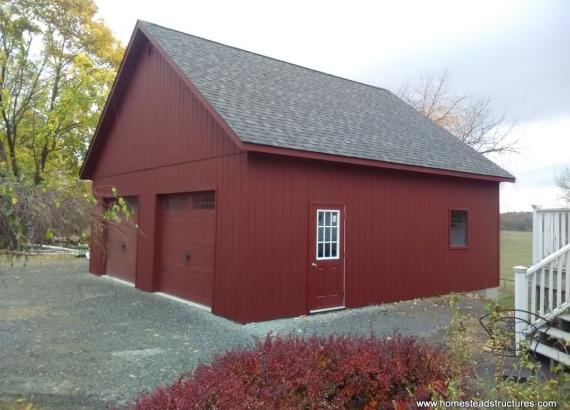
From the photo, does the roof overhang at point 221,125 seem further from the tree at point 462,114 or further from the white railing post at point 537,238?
the tree at point 462,114

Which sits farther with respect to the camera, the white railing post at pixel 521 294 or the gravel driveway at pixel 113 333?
the white railing post at pixel 521 294

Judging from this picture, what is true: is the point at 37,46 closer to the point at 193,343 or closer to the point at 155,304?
the point at 155,304

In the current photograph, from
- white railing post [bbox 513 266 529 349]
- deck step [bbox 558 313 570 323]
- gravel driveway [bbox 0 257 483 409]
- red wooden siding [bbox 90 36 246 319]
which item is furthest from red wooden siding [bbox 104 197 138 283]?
deck step [bbox 558 313 570 323]

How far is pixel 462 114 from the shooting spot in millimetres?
28750

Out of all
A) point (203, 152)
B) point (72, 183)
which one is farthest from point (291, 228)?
point (72, 183)

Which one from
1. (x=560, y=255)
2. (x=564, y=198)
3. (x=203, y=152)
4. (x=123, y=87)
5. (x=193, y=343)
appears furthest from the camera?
(x=564, y=198)

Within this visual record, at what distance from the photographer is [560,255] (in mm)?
5789

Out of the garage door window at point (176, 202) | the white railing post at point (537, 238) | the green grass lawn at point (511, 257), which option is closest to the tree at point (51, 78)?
the garage door window at point (176, 202)

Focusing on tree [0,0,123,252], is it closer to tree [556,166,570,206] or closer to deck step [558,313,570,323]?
deck step [558,313,570,323]

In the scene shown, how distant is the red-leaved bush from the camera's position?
9.61ft

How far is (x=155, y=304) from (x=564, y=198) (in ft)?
98.3

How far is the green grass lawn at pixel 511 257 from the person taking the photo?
12743mm

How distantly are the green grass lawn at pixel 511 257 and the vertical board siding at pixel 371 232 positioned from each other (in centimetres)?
103

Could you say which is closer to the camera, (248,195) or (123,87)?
(248,195)
